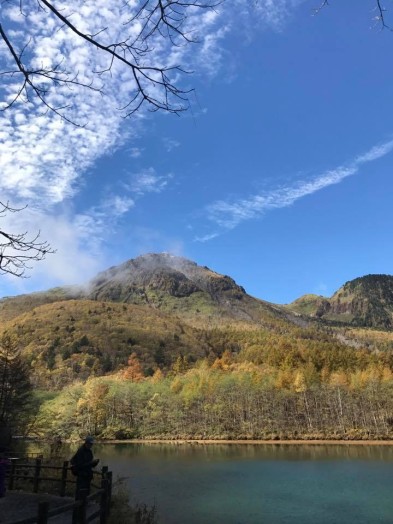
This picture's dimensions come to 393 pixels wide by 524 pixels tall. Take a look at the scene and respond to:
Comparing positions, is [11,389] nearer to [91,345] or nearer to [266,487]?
[266,487]

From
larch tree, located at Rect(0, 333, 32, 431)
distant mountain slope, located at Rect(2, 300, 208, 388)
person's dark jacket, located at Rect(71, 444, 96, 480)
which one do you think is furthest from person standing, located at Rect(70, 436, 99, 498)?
distant mountain slope, located at Rect(2, 300, 208, 388)

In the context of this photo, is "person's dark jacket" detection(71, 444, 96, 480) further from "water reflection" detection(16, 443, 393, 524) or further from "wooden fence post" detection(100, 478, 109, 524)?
"water reflection" detection(16, 443, 393, 524)

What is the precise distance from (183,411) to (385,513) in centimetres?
5900

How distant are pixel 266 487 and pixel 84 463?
22.7 m

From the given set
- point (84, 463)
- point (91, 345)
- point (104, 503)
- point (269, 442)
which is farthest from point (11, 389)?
point (91, 345)

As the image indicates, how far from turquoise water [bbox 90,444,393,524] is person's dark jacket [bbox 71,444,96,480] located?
37.3ft

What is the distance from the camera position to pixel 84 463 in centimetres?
1037

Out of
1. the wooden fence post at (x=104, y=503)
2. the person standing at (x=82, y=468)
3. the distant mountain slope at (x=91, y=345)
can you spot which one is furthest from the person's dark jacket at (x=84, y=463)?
the distant mountain slope at (x=91, y=345)

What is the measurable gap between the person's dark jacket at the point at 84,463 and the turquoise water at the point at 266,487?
11.4 m

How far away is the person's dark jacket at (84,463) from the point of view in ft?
33.8

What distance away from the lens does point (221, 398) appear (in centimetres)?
7631

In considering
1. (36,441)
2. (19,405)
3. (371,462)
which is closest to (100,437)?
(36,441)

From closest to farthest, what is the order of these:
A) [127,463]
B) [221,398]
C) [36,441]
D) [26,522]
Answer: [26,522] → [127,463] → [36,441] → [221,398]

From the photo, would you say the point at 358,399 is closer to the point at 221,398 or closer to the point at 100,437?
the point at 221,398
